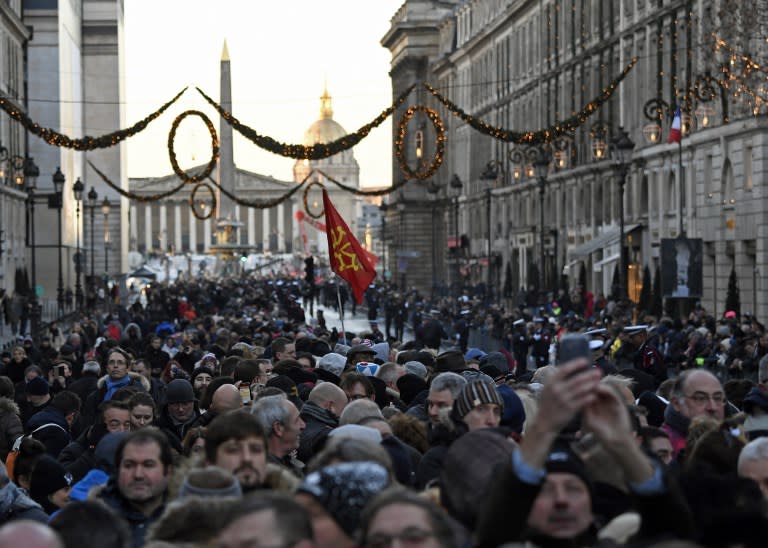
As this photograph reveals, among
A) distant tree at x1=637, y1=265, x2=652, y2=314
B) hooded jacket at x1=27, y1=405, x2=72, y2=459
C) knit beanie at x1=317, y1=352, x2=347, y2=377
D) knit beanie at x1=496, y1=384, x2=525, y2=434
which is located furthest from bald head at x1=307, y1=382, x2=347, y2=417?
distant tree at x1=637, y1=265, x2=652, y2=314

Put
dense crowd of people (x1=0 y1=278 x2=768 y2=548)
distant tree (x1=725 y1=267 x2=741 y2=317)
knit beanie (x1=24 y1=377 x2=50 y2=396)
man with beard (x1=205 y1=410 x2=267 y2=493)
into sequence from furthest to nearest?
distant tree (x1=725 y1=267 x2=741 y2=317), knit beanie (x1=24 y1=377 x2=50 y2=396), man with beard (x1=205 y1=410 x2=267 y2=493), dense crowd of people (x1=0 y1=278 x2=768 y2=548)

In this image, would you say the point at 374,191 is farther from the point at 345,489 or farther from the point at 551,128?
the point at 345,489

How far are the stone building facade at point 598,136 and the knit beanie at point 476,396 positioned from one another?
23.1 m

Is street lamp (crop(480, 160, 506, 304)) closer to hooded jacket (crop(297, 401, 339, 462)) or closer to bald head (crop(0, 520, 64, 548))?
hooded jacket (crop(297, 401, 339, 462))

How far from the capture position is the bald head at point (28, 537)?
5930mm

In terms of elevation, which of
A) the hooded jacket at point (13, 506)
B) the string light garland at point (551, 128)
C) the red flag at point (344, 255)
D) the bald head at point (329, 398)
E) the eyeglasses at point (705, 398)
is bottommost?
the hooded jacket at point (13, 506)

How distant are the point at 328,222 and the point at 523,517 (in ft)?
62.6

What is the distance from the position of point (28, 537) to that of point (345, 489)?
1224 millimetres

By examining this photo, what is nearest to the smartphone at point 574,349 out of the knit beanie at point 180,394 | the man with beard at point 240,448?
the man with beard at point 240,448

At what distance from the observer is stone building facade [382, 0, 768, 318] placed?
45.4 m

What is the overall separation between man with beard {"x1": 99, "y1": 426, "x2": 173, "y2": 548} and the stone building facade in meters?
24.4

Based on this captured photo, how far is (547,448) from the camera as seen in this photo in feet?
20.4

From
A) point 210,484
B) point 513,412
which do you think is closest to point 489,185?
point 513,412

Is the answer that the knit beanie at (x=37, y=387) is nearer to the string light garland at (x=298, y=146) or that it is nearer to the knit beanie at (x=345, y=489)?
the knit beanie at (x=345, y=489)
